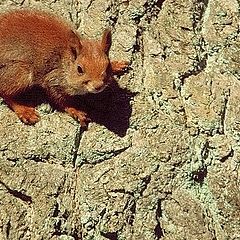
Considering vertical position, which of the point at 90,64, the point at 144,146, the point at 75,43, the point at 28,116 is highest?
the point at 75,43

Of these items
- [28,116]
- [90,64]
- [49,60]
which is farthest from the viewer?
[49,60]

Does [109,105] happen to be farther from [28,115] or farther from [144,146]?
[28,115]

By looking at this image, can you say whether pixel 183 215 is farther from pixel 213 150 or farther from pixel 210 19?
pixel 210 19

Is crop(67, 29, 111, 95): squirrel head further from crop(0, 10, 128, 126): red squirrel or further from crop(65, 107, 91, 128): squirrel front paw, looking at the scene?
crop(65, 107, 91, 128): squirrel front paw

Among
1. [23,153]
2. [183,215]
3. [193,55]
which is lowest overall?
[183,215]

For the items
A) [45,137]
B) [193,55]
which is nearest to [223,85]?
[193,55]

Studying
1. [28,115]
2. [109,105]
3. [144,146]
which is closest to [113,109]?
[109,105]

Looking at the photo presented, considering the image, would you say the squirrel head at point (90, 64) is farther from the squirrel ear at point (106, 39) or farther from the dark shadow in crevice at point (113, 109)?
the dark shadow in crevice at point (113, 109)

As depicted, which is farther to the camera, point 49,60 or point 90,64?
point 49,60
